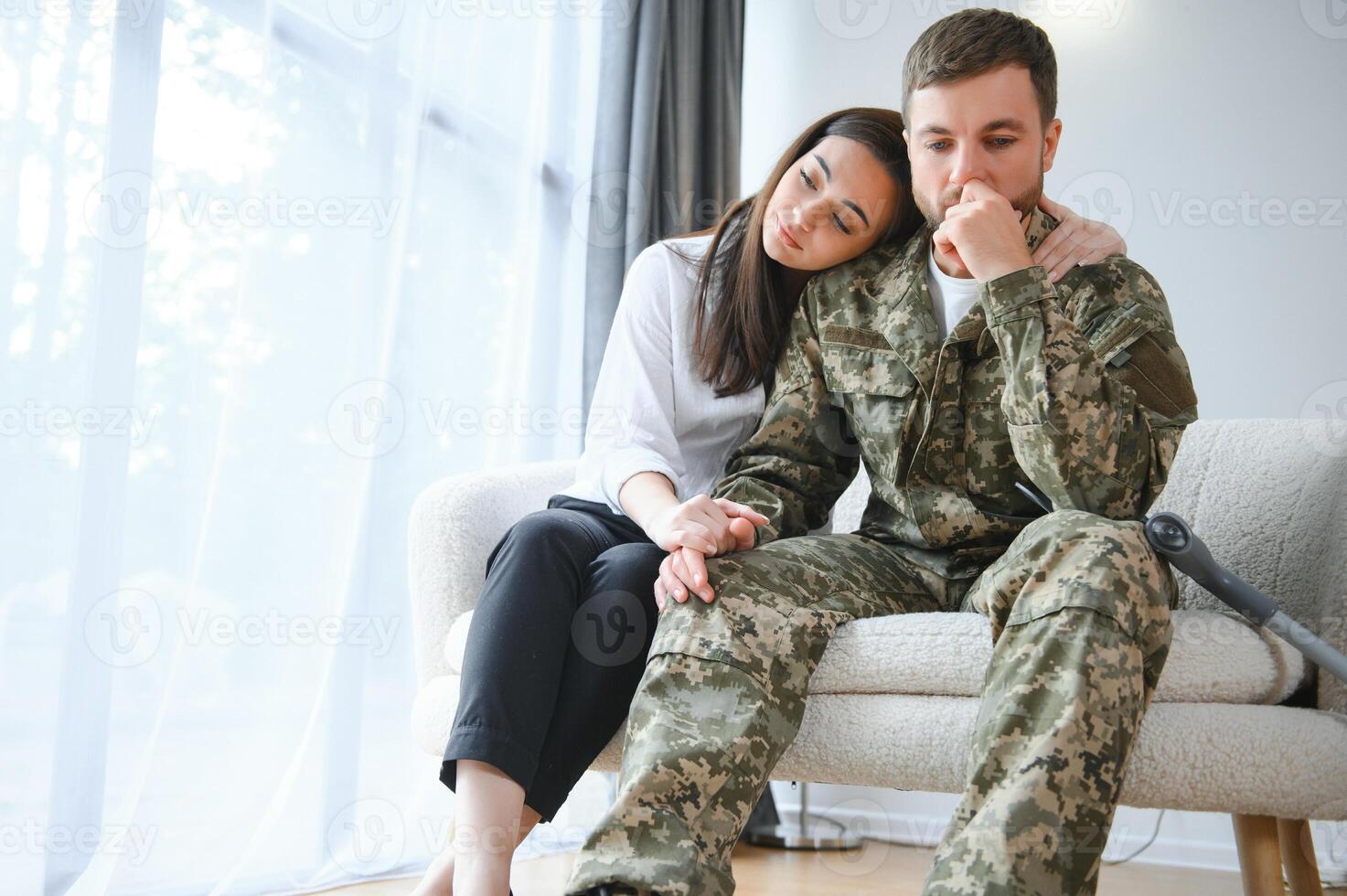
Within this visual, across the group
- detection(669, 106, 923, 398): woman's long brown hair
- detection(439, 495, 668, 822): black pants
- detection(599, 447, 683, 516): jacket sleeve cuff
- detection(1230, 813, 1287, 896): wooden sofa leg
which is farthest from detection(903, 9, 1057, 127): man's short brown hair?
detection(1230, 813, 1287, 896): wooden sofa leg

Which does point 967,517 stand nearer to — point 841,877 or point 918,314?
point 918,314

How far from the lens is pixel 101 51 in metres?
1.32

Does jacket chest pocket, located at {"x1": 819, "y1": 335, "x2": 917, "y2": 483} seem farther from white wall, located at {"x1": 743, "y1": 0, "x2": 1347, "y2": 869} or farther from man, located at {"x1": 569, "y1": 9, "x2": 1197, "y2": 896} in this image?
white wall, located at {"x1": 743, "y1": 0, "x2": 1347, "y2": 869}

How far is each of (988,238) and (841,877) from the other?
115 centimetres

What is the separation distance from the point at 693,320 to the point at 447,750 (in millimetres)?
628

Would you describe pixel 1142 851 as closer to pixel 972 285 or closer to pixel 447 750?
pixel 972 285

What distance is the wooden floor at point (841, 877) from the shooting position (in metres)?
1.65

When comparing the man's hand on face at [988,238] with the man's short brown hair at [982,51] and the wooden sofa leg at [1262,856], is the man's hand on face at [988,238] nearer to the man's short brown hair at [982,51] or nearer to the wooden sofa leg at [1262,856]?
the man's short brown hair at [982,51]

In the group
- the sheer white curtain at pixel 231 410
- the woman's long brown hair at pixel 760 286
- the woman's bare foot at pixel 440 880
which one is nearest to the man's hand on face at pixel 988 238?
the woman's long brown hair at pixel 760 286

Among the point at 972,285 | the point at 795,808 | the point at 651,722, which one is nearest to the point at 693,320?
the point at 972,285

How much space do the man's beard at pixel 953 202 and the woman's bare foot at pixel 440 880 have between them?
0.81 metres

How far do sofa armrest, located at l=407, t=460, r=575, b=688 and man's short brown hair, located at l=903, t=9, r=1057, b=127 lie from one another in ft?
2.26

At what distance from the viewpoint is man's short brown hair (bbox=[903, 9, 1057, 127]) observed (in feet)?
3.83

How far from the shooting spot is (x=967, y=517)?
1189 mm
